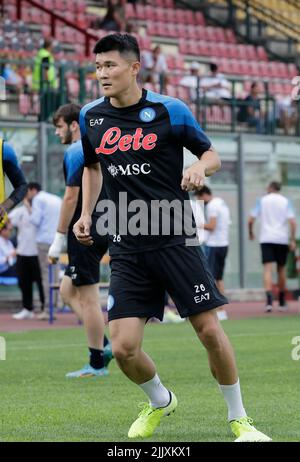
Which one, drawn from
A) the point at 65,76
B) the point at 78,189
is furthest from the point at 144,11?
the point at 78,189

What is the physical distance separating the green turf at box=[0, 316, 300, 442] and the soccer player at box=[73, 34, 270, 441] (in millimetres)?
478

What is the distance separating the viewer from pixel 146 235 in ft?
24.0

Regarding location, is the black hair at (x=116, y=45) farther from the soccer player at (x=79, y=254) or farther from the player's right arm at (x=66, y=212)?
the player's right arm at (x=66, y=212)

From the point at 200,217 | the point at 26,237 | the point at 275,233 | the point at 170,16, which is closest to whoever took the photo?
the point at 200,217

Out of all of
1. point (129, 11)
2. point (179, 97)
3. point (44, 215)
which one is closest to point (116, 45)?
point (44, 215)

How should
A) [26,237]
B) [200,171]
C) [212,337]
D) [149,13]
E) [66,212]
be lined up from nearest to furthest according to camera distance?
[200,171] < [212,337] < [66,212] < [26,237] < [149,13]

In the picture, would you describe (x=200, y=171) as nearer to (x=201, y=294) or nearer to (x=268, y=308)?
(x=201, y=294)

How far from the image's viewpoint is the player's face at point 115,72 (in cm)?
732

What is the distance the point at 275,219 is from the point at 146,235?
14.2 meters

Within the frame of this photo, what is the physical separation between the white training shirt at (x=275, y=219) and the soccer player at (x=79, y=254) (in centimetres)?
1026

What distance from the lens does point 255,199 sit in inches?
1053

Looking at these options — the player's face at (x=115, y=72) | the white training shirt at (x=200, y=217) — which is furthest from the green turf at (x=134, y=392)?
the white training shirt at (x=200, y=217)

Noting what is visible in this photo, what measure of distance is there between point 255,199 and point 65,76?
17.9 ft

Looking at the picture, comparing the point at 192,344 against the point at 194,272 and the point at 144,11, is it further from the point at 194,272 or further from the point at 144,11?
the point at 144,11
